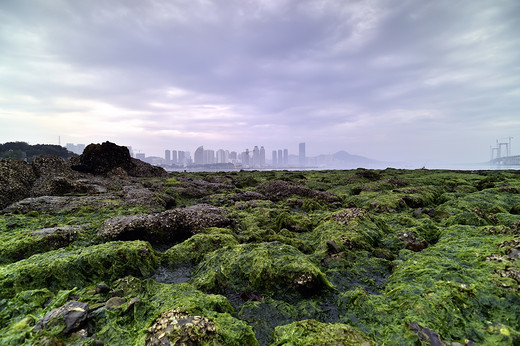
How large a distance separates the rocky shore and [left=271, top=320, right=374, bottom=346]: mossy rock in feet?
0.05

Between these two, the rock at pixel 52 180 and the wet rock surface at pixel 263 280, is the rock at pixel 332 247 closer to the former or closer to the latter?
the wet rock surface at pixel 263 280

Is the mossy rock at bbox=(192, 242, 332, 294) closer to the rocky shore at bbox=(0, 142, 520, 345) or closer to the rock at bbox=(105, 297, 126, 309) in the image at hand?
the rocky shore at bbox=(0, 142, 520, 345)

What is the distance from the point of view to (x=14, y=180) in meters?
10.2

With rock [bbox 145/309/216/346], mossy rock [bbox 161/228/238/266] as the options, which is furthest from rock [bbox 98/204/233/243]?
rock [bbox 145/309/216/346]

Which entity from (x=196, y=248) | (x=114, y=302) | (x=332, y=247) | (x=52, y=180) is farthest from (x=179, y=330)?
(x=52, y=180)

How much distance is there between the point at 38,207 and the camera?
8.42m

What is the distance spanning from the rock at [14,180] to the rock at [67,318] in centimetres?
940

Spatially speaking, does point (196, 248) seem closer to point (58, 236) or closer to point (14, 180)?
point (58, 236)

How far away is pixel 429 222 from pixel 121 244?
28.4 feet

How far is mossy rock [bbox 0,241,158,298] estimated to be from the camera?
4020 millimetres

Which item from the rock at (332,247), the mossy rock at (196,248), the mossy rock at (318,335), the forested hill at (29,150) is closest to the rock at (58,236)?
the mossy rock at (196,248)

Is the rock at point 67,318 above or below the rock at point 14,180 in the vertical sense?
below

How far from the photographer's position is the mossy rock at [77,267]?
402 centimetres

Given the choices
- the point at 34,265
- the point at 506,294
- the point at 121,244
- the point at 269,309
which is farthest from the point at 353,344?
the point at 34,265
